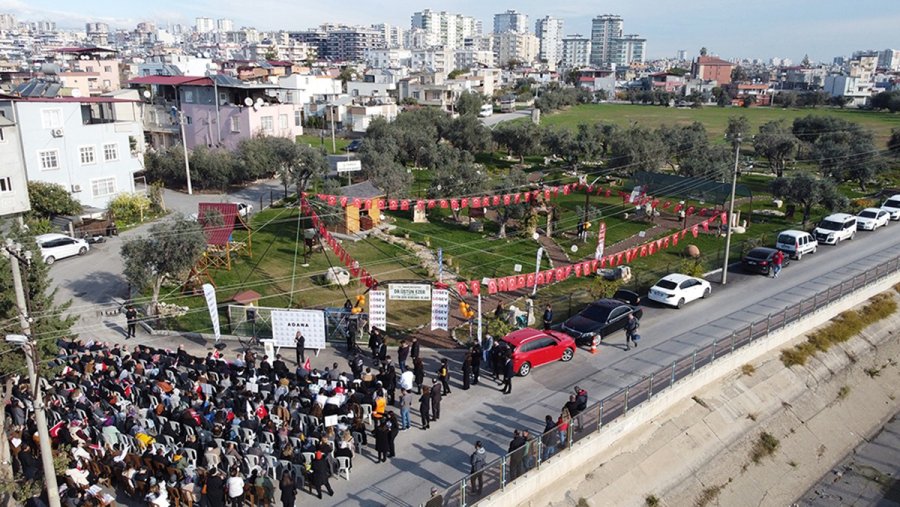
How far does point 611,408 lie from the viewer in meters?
17.2

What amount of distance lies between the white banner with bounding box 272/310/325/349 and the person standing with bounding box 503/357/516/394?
19.7 ft

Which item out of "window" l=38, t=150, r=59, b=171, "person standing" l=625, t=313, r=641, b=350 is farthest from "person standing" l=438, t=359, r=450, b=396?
"window" l=38, t=150, r=59, b=171

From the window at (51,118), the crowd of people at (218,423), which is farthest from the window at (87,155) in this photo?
the crowd of people at (218,423)

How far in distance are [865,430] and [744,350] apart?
584cm

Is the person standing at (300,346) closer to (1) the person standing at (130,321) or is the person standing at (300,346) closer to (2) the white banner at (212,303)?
(2) the white banner at (212,303)

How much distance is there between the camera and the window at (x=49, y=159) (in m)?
37.2

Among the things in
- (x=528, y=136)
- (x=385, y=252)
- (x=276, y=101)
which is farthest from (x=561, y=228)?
(x=276, y=101)

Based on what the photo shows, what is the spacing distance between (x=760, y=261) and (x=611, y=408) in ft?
→ 54.2

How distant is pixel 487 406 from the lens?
720 inches

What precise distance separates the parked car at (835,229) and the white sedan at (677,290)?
12.7 m

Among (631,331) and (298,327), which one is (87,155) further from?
(631,331)

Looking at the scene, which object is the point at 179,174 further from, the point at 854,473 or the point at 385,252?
the point at 854,473

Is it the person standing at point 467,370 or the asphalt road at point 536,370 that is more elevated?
the person standing at point 467,370

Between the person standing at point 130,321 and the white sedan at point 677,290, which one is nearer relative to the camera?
the person standing at point 130,321
